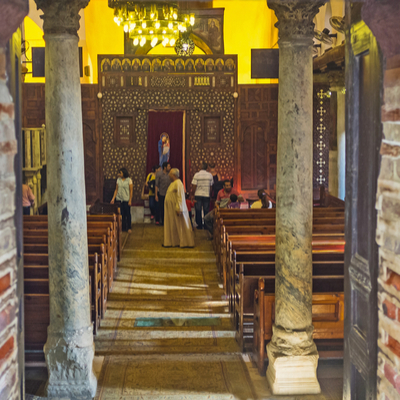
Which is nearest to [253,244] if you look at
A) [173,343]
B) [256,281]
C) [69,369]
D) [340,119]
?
[256,281]

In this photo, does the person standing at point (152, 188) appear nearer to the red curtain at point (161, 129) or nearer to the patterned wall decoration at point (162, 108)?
the red curtain at point (161, 129)

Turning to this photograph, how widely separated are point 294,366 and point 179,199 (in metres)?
5.22

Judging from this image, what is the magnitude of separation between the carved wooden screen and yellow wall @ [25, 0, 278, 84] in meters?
2.53

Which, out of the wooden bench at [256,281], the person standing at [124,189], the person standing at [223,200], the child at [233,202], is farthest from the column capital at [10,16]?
the person standing at [124,189]

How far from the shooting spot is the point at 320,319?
4961 millimetres

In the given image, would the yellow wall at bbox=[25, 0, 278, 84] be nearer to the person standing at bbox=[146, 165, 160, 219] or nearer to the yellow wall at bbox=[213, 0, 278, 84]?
the yellow wall at bbox=[213, 0, 278, 84]

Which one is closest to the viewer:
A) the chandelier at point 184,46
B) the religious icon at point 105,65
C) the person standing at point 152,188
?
the person standing at point 152,188

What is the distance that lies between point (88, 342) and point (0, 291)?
318cm

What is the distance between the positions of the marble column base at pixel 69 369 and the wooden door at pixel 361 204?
8.59 feet

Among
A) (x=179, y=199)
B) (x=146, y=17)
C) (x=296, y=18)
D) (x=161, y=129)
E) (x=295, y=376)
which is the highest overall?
(x=146, y=17)

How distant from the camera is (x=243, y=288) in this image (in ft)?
17.9

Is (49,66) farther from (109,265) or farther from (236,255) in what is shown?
(109,265)

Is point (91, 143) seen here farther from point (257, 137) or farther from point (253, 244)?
point (253, 244)

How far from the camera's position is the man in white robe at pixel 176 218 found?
950cm
